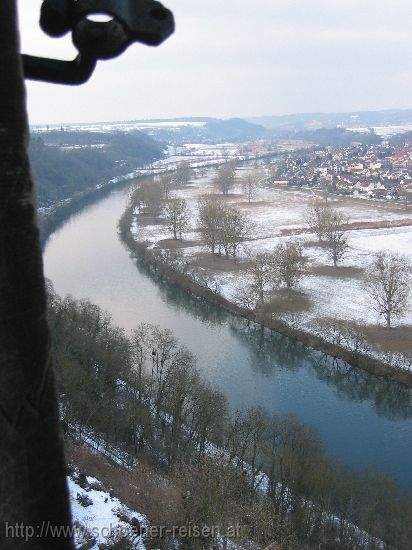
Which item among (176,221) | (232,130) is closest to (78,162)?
(176,221)

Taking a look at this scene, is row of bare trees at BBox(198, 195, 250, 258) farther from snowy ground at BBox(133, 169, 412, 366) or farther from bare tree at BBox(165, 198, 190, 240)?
bare tree at BBox(165, 198, 190, 240)

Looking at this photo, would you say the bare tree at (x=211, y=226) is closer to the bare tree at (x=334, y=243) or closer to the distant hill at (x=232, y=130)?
the bare tree at (x=334, y=243)

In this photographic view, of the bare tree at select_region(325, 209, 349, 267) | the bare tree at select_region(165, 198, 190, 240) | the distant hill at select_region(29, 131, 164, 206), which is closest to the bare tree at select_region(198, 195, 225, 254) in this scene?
the bare tree at select_region(165, 198, 190, 240)

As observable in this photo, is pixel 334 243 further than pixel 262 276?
Yes

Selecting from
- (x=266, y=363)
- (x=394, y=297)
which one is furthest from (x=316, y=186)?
(x=266, y=363)

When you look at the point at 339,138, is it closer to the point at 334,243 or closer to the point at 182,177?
the point at 182,177

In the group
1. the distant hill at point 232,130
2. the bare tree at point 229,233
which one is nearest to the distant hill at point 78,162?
the bare tree at point 229,233

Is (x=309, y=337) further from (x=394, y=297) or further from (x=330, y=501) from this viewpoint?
(x=330, y=501)
